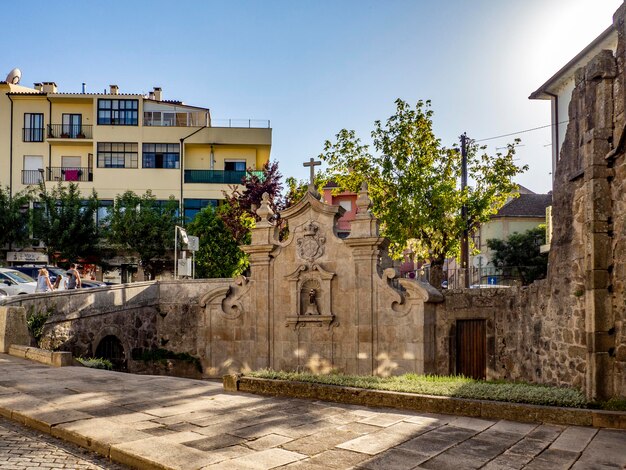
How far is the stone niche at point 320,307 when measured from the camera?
17938 mm

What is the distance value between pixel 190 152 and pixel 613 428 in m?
34.9

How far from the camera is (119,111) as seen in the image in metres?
40.0

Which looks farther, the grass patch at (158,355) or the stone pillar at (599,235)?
the grass patch at (158,355)

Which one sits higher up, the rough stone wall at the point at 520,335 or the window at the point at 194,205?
the window at the point at 194,205

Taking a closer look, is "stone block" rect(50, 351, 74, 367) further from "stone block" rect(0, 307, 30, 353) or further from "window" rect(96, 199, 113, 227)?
"window" rect(96, 199, 113, 227)

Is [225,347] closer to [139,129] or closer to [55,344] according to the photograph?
[55,344]

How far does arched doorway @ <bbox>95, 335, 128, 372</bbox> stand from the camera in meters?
21.7

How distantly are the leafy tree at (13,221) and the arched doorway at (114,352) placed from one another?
1691cm

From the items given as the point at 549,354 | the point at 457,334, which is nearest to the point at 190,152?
the point at 457,334

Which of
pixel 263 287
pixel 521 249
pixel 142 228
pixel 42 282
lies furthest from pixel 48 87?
pixel 521 249

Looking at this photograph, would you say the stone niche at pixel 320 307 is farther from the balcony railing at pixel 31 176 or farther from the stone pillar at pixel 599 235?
the balcony railing at pixel 31 176

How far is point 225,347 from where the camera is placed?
20609 mm

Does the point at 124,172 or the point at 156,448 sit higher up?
the point at 124,172

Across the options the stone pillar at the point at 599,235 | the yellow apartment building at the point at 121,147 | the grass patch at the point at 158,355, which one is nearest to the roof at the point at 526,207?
the yellow apartment building at the point at 121,147
